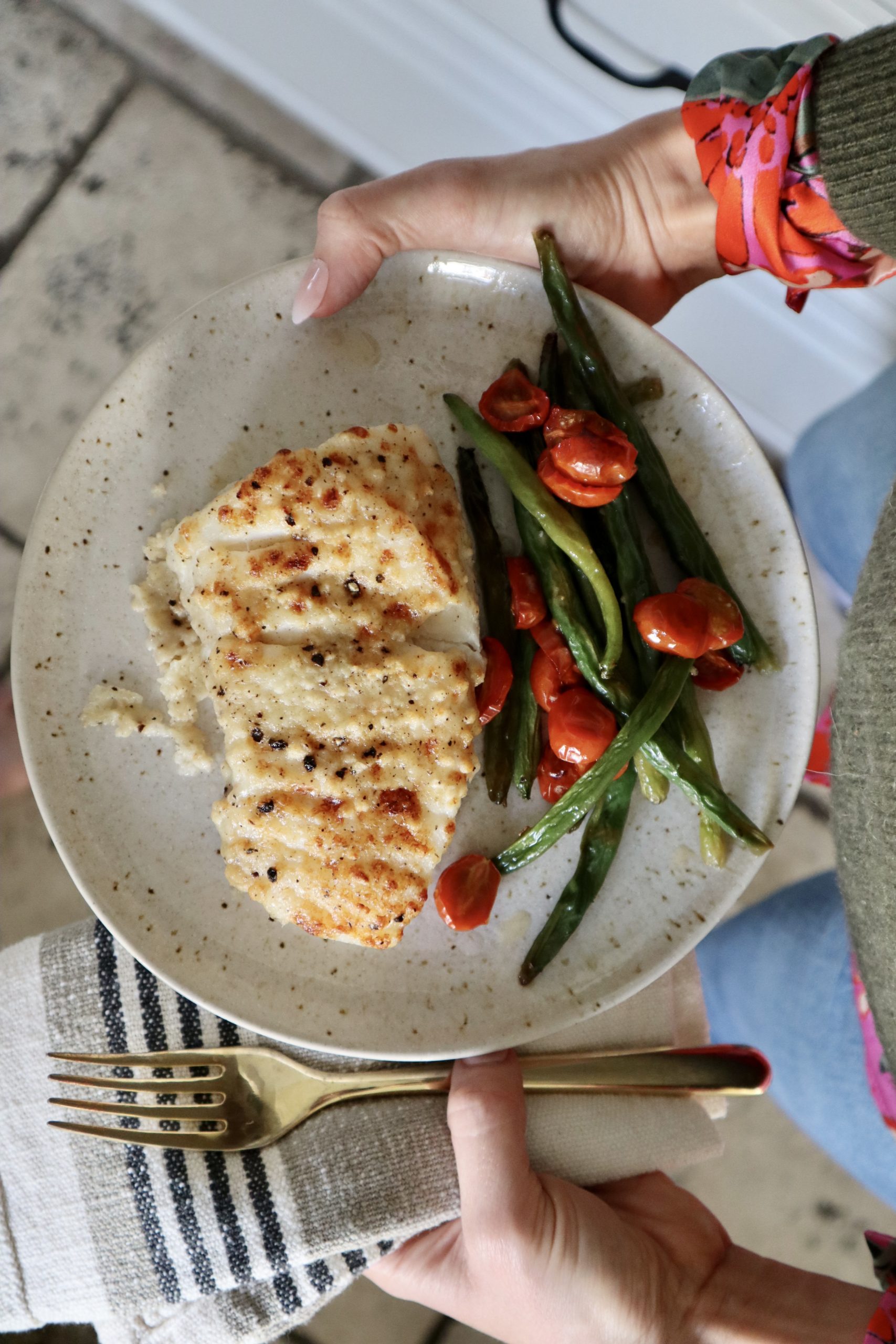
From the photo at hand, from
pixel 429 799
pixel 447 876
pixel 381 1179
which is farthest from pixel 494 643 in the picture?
pixel 381 1179

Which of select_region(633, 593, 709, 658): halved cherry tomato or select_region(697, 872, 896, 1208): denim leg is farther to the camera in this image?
select_region(697, 872, 896, 1208): denim leg

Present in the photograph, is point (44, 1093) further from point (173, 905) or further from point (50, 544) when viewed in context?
point (50, 544)

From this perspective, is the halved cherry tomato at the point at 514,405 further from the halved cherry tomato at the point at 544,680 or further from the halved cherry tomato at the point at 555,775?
the halved cherry tomato at the point at 555,775

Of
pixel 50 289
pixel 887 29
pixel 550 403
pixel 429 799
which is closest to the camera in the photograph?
pixel 887 29

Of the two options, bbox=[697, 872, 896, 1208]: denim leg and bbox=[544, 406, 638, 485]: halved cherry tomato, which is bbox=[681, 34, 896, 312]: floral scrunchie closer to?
bbox=[544, 406, 638, 485]: halved cherry tomato

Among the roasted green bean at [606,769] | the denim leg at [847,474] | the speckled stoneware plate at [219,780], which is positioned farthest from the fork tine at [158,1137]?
the denim leg at [847,474]

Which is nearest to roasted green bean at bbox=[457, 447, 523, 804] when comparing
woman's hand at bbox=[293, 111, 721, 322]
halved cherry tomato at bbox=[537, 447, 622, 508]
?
halved cherry tomato at bbox=[537, 447, 622, 508]
